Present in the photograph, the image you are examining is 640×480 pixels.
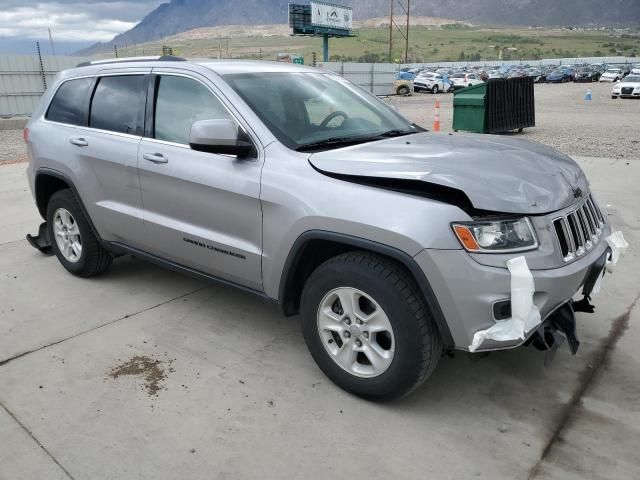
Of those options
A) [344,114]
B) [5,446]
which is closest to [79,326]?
[5,446]

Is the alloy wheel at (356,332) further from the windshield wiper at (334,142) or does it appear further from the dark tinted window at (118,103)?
the dark tinted window at (118,103)

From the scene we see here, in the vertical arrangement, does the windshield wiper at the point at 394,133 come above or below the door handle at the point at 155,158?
above

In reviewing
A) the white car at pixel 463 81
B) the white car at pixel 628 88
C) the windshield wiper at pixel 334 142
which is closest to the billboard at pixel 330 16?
the white car at pixel 463 81

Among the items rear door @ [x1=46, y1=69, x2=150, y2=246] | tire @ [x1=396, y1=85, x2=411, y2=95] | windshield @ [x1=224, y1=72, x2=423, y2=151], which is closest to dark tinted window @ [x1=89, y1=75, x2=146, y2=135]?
rear door @ [x1=46, y1=69, x2=150, y2=246]

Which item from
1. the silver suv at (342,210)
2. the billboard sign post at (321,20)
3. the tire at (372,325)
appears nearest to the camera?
the silver suv at (342,210)

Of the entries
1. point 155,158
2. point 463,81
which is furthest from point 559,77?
point 155,158

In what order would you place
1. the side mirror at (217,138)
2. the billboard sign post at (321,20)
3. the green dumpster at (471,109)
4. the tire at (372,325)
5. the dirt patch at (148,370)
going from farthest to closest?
1. the billboard sign post at (321,20)
2. the green dumpster at (471,109)
3. the dirt patch at (148,370)
4. the side mirror at (217,138)
5. the tire at (372,325)

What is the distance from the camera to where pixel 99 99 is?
4.44m

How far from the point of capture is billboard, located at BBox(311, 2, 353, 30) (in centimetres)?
5194

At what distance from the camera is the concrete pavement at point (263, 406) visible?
2.67 metres

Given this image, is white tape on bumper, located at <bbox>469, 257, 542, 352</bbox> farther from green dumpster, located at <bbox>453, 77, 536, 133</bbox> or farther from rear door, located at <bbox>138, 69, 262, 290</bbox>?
green dumpster, located at <bbox>453, 77, 536, 133</bbox>

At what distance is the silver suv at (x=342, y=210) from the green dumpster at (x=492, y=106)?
1062cm

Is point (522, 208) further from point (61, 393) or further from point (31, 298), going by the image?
point (31, 298)

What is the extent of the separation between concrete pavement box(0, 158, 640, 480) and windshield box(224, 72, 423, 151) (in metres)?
1.37
